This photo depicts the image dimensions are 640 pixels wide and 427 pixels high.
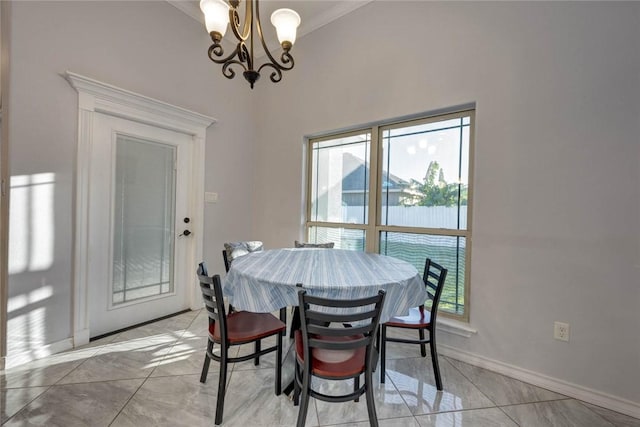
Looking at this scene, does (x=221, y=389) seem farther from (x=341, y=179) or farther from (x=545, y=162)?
(x=545, y=162)

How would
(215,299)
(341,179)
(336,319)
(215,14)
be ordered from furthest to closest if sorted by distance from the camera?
(341,179) → (215,14) → (215,299) → (336,319)

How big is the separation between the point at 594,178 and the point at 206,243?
3413 mm

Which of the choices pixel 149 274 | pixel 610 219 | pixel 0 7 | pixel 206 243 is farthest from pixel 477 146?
pixel 0 7

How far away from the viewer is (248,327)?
1700 mm

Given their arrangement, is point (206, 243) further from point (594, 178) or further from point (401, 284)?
point (594, 178)

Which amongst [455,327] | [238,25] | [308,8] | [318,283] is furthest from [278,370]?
[308,8]

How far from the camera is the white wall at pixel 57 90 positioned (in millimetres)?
1950

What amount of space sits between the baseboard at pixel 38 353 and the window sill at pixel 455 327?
3.01m

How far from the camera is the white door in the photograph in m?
2.40

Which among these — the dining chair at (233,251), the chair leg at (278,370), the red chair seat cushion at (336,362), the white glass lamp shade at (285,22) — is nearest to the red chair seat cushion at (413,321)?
the red chair seat cushion at (336,362)

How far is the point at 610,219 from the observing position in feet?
5.57

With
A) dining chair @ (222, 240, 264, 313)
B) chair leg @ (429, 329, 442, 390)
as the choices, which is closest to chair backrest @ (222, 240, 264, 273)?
dining chair @ (222, 240, 264, 313)

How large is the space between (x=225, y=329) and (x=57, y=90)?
222 cm

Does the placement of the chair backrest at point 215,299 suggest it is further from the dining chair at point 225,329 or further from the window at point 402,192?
the window at point 402,192
